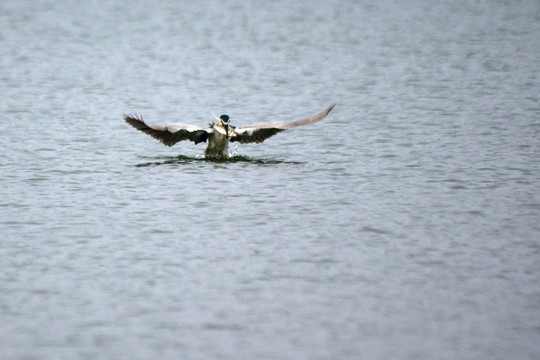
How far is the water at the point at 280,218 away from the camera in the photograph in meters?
9.04

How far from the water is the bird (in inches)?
16.2

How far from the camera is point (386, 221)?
13.2m

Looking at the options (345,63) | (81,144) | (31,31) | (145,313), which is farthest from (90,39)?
(145,313)

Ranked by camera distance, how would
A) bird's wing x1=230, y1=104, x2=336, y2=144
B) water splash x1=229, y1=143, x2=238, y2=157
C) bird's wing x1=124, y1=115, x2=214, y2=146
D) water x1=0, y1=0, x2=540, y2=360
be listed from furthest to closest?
water splash x1=229, y1=143, x2=238, y2=157, bird's wing x1=230, y1=104, x2=336, y2=144, bird's wing x1=124, y1=115, x2=214, y2=146, water x1=0, y1=0, x2=540, y2=360

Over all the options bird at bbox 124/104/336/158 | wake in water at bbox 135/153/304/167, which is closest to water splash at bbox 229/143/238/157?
wake in water at bbox 135/153/304/167

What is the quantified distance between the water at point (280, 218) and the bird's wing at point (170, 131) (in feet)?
1.86

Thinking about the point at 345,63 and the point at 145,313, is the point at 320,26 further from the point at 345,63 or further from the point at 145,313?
the point at 145,313

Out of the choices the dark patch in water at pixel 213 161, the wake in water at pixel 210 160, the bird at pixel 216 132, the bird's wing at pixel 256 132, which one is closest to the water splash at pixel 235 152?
the wake in water at pixel 210 160

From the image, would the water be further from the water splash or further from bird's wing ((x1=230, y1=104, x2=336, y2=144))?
bird's wing ((x1=230, y1=104, x2=336, y2=144))

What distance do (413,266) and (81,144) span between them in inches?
445

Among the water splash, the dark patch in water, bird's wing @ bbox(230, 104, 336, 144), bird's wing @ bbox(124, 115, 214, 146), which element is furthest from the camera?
the water splash

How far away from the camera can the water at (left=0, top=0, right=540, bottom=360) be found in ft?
29.7

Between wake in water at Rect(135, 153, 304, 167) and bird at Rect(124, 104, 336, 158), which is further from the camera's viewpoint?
wake in water at Rect(135, 153, 304, 167)

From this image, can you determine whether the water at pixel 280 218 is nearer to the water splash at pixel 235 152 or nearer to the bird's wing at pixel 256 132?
the water splash at pixel 235 152
